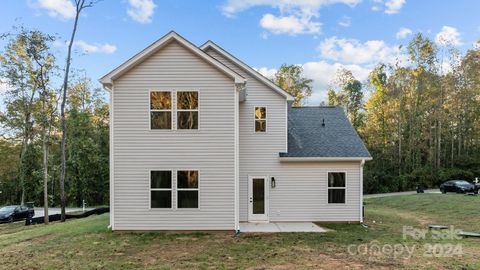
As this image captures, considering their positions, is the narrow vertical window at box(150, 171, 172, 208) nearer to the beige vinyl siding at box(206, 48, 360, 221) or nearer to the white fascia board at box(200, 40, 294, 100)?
the beige vinyl siding at box(206, 48, 360, 221)

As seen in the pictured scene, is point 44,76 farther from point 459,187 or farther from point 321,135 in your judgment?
point 459,187

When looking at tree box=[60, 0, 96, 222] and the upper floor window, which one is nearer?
the upper floor window

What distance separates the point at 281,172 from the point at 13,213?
Answer: 19.1 m

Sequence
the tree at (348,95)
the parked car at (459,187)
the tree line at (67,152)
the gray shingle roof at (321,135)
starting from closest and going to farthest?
the gray shingle roof at (321,135), the parked car at (459,187), the tree line at (67,152), the tree at (348,95)

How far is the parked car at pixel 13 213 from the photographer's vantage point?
2126 centimetres

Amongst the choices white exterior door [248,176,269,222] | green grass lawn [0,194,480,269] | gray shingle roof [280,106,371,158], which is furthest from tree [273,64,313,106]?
green grass lawn [0,194,480,269]

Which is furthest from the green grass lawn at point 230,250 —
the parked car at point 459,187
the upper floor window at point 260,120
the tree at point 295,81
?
the tree at point 295,81

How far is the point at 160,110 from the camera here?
1143cm

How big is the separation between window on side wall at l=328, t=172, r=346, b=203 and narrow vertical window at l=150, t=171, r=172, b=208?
675 cm

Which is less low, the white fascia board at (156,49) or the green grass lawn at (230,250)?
the white fascia board at (156,49)

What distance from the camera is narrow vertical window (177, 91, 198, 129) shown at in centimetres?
1143

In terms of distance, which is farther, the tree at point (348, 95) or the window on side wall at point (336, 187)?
the tree at point (348, 95)

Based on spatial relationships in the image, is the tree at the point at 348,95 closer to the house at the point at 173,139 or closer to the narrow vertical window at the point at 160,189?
the house at the point at 173,139

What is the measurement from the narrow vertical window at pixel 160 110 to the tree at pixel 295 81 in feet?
100
